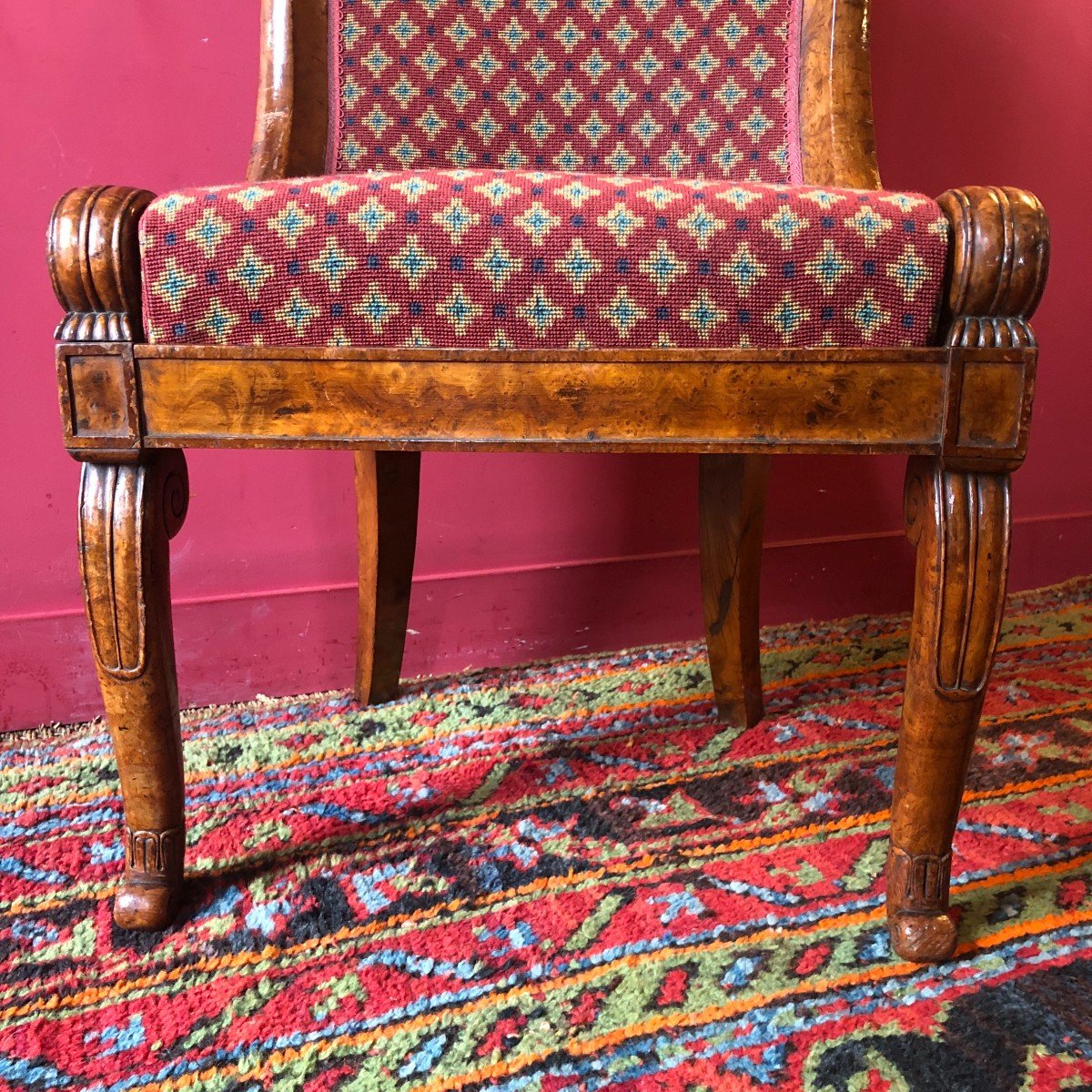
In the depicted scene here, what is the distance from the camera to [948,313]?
0.62 m

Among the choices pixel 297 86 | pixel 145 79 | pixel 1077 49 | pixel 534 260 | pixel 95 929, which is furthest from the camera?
pixel 1077 49

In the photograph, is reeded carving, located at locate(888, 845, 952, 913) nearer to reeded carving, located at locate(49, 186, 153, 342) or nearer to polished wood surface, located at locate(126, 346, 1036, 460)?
polished wood surface, located at locate(126, 346, 1036, 460)

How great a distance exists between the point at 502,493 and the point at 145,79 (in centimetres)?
67

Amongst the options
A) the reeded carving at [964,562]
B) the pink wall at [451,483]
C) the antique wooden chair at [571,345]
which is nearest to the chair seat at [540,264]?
the antique wooden chair at [571,345]

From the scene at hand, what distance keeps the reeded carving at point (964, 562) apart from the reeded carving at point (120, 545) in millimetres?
555

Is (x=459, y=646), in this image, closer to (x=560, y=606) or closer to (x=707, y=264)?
(x=560, y=606)

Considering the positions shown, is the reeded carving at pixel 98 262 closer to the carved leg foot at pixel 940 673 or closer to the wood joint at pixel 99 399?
the wood joint at pixel 99 399

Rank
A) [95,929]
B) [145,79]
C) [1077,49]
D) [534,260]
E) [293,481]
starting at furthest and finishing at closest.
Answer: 1. [1077,49]
2. [293,481]
3. [145,79]
4. [95,929]
5. [534,260]

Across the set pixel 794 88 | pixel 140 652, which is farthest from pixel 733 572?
pixel 140 652

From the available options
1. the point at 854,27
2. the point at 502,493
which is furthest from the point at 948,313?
the point at 502,493

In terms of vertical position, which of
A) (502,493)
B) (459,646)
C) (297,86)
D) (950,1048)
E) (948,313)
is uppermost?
(297,86)

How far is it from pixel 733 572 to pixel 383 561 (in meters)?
0.42

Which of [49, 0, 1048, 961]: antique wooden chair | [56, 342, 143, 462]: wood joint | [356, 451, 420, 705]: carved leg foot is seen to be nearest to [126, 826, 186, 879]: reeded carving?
[49, 0, 1048, 961]: antique wooden chair

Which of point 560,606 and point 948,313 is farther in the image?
point 560,606
